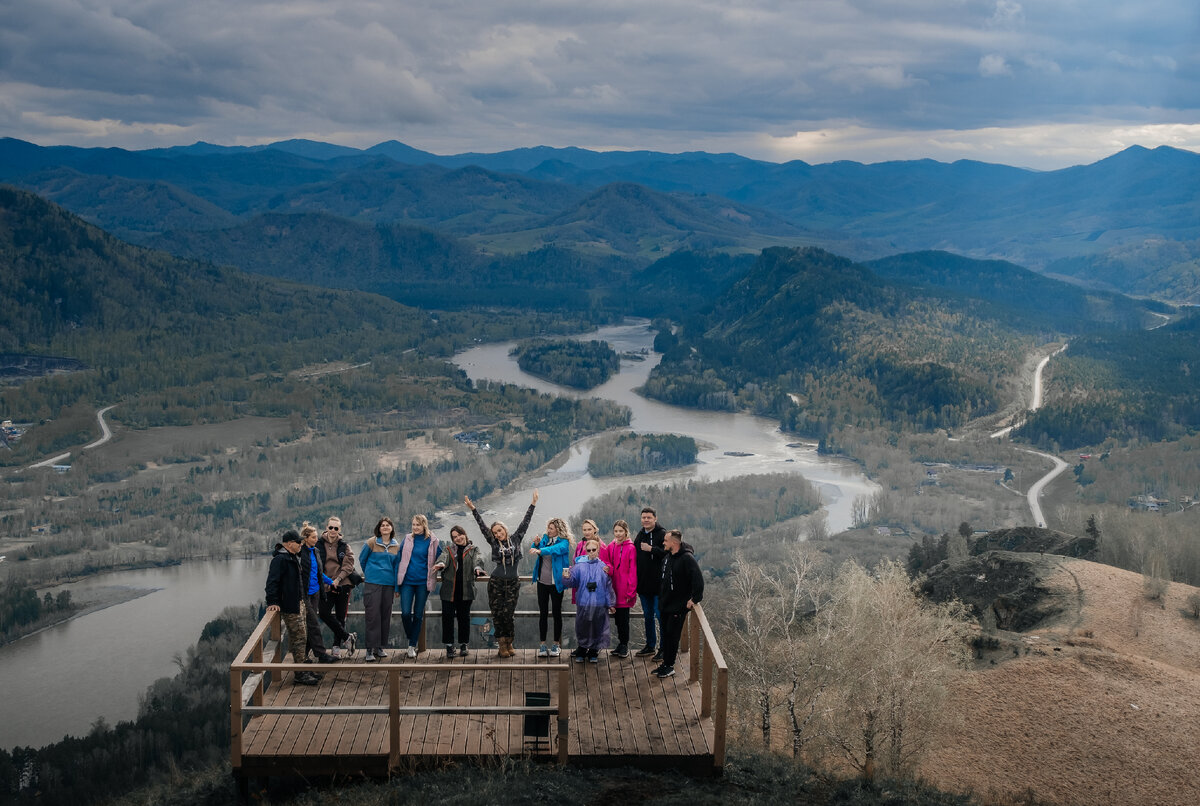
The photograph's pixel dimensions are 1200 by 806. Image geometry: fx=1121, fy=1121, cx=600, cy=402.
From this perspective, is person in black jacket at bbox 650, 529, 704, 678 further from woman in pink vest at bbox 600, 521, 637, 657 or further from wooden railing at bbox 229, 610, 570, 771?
wooden railing at bbox 229, 610, 570, 771

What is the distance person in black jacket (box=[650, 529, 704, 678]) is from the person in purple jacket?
1.19 metres

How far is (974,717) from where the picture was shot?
31.4 meters

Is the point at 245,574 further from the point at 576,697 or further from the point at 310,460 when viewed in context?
the point at 576,697

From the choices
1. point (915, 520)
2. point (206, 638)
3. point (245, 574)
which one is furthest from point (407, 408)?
point (206, 638)

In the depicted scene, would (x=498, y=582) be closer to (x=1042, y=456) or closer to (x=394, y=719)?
(x=394, y=719)

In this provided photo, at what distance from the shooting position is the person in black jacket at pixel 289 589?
21641 mm

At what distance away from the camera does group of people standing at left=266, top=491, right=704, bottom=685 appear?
72.9 ft

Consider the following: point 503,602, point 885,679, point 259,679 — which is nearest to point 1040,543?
point 885,679

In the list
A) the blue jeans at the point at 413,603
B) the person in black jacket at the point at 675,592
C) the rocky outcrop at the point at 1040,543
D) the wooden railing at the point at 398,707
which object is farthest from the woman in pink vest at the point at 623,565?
the rocky outcrop at the point at 1040,543

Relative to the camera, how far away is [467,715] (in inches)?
821

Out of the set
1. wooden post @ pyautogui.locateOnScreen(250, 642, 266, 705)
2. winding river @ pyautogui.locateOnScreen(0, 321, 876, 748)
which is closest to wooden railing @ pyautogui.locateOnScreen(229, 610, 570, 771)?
wooden post @ pyautogui.locateOnScreen(250, 642, 266, 705)

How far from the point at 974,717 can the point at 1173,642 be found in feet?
30.7

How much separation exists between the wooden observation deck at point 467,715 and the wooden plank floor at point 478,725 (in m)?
0.02

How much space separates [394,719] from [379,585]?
3917 mm
